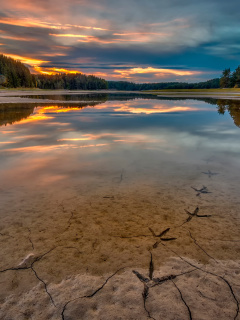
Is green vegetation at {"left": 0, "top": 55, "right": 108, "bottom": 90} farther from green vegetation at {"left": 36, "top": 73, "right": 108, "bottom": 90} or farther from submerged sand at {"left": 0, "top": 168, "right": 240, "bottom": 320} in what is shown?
submerged sand at {"left": 0, "top": 168, "right": 240, "bottom": 320}

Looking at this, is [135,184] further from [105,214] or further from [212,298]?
[212,298]

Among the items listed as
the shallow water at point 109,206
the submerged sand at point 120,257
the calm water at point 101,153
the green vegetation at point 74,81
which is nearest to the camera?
the submerged sand at point 120,257

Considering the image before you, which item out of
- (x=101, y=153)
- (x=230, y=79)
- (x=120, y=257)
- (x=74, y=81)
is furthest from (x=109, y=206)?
(x=74, y=81)

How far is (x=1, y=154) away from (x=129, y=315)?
5.98 metres

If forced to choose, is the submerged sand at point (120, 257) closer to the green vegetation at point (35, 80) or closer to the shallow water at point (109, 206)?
the shallow water at point (109, 206)

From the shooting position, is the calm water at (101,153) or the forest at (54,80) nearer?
the calm water at (101,153)

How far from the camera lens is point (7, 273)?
2402 millimetres

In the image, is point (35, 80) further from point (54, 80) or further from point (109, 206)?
point (109, 206)

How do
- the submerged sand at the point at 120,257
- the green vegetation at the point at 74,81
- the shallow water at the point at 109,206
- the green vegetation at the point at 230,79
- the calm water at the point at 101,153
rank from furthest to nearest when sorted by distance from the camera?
the green vegetation at the point at 74,81 → the green vegetation at the point at 230,79 → the calm water at the point at 101,153 → the shallow water at the point at 109,206 → the submerged sand at the point at 120,257

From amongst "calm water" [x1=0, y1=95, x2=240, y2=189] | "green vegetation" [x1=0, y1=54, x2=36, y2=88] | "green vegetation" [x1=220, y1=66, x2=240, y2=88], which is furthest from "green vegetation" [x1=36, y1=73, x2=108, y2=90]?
"calm water" [x1=0, y1=95, x2=240, y2=189]

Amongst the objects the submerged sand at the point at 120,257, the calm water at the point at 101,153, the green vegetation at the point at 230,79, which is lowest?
the submerged sand at the point at 120,257

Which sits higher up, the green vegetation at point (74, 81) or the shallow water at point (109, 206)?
the green vegetation at point (74, 81)

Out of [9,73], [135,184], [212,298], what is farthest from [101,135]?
[9,73]

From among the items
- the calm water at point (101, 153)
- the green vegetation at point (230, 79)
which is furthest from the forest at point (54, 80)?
the calm water at point (101, 153)
